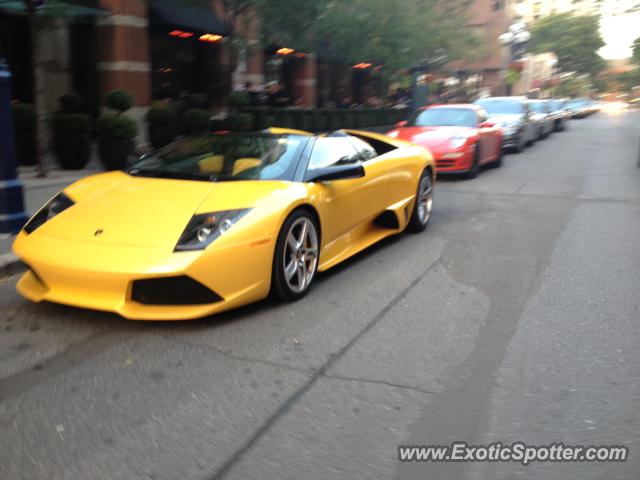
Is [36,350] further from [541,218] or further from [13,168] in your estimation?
[541,218]

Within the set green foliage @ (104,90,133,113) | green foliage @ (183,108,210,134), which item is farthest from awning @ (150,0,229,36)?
green foliage @ (104,90,133,113)

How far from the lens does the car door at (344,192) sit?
5.50 m

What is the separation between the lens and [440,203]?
33.1ft

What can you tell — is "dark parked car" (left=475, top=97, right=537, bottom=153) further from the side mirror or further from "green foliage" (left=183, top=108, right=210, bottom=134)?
the side mirror

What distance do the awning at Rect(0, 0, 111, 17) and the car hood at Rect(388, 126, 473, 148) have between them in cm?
627

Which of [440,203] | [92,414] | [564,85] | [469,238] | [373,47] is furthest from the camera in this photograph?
[564,85]

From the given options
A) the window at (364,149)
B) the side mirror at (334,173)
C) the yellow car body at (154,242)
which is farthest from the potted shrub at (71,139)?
the side mirror at (334,173)

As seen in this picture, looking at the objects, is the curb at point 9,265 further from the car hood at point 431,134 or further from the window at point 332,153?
the car hood at point 431,134

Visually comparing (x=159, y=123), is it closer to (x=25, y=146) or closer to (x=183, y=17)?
(x=25, y=146)

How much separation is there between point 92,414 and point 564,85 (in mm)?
100275

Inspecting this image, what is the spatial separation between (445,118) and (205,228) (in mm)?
10224

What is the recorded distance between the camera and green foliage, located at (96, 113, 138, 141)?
12188 millimetres

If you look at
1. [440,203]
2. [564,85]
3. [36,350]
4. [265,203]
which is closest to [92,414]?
[36,350]

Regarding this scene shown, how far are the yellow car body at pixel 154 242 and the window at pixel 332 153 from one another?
0.25 meters
